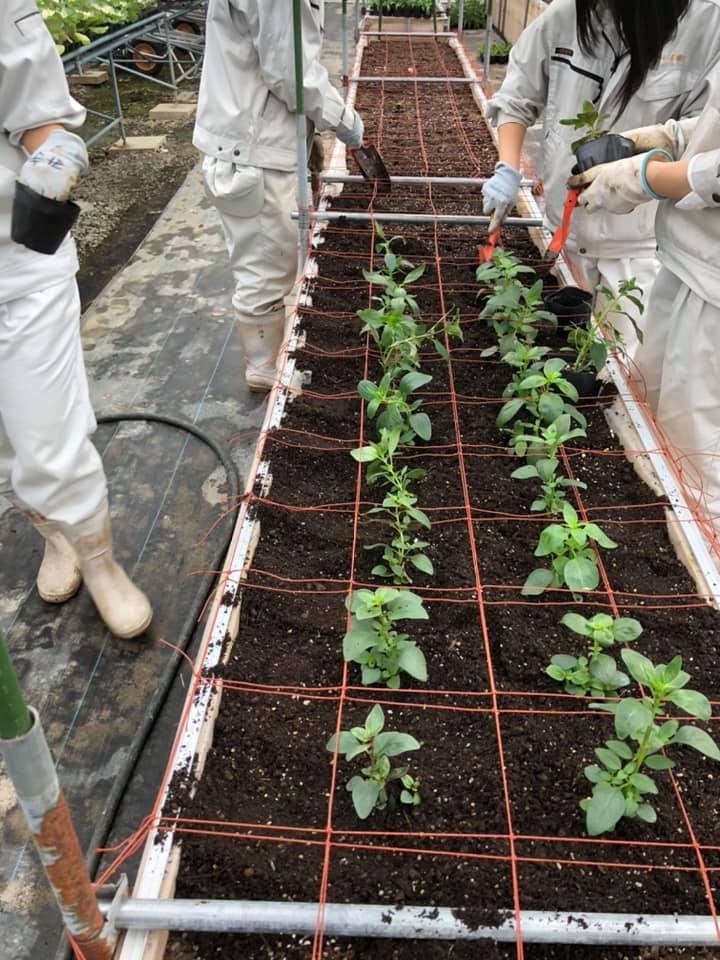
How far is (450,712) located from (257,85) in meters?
2.43

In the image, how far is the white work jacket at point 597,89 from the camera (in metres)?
2.30

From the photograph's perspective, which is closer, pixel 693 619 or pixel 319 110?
pixel 693 619

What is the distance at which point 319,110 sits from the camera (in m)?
2.89

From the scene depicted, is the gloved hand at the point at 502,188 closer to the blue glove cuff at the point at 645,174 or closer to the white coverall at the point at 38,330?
the blue glove cuff at the point at 645,174

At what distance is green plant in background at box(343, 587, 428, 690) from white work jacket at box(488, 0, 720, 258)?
5.83ft

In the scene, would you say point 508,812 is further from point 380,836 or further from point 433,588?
point 433,588

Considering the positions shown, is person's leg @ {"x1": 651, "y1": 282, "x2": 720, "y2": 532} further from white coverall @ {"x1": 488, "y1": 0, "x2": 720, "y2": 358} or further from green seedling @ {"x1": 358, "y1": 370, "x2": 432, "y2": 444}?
green seedling @ {"x1": 358, "y1": 370, "x2": 432, "y2": 444}

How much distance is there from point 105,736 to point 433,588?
110 centimetres

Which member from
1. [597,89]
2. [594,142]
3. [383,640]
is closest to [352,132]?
[597,89]

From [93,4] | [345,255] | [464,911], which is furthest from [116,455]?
[93,4]

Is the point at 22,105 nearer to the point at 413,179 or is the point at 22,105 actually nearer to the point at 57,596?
the point at 57,596

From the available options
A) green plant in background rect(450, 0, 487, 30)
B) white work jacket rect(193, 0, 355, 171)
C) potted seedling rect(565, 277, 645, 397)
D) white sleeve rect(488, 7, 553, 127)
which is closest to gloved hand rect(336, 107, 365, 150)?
white work jacket rect(193, 0, 355, 171)

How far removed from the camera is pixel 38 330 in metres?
1.88

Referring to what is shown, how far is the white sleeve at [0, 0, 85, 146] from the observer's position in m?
1.73
